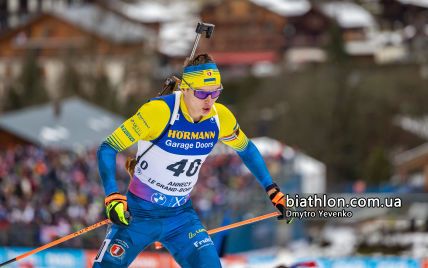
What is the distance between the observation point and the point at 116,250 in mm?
7023

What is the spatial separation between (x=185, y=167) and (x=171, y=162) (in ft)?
0.42

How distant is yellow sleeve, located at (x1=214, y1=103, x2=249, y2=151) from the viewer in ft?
24.3

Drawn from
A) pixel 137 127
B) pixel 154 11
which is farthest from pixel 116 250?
pixel 154 11

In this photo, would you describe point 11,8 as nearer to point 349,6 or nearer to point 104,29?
point 104,29

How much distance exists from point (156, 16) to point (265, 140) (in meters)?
57.2

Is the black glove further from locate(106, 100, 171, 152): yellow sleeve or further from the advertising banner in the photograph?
the advertising banner

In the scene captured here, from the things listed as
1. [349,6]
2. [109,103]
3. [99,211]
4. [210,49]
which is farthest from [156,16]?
[99,211]

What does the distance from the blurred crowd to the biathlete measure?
33.7ft

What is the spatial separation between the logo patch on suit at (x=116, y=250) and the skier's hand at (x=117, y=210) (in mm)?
435

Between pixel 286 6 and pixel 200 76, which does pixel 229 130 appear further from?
pixel 286 6

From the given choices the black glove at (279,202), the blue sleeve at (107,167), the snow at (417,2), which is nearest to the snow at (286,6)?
the snow at (417,2)

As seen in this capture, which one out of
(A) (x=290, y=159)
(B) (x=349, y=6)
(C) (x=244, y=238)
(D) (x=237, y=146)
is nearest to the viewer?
(D) (x=237, y=146)

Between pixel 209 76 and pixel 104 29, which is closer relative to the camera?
pixel 209 76

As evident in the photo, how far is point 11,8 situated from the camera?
291 ft
